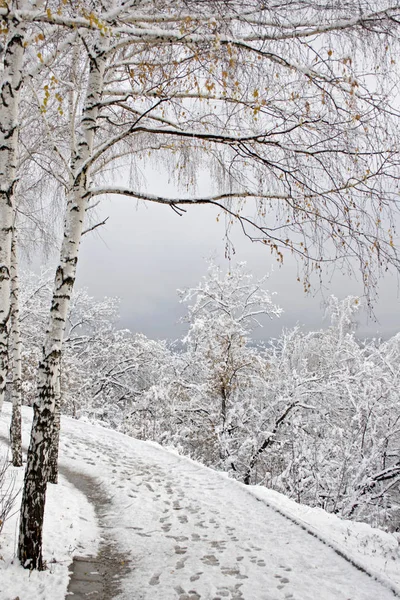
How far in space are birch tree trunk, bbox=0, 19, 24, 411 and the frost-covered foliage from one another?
344 inches

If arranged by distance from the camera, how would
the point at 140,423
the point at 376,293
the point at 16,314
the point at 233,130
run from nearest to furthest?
the point at 376,293
the point at 233,130
the point at 16,314
the point at 140,423

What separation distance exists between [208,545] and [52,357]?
128 inches

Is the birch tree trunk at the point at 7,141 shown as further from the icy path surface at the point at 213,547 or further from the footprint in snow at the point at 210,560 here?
the footprint in snow at the point at 210,560

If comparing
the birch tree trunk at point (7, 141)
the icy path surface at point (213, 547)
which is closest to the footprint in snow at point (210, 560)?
the icy path surface at point (213, 547)

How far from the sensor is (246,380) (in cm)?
1485

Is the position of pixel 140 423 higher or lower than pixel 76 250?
lower

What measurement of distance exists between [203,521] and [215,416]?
7.91 meters

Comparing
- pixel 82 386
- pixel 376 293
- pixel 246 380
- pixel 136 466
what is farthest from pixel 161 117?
pixel 82 386

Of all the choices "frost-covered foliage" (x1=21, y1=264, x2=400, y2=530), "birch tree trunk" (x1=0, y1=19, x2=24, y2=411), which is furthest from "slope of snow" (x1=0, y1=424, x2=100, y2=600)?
"frost-covered foliage" (x1=21, y1=264, x2=400, y2=530)

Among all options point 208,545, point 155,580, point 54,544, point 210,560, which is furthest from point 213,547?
point 54,544

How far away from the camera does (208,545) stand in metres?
5.61

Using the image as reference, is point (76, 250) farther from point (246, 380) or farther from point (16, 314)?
point (246, 380)

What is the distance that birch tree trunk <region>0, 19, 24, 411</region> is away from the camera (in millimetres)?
3775

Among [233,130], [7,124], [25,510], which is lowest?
[25,510]
